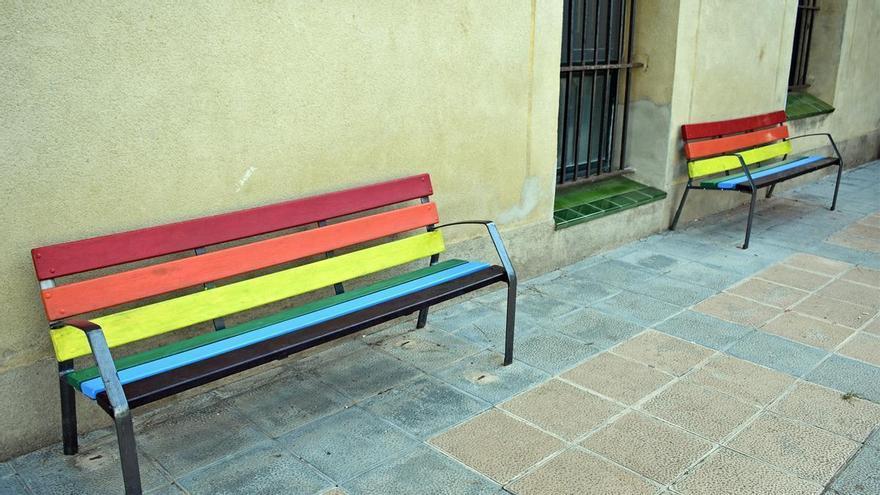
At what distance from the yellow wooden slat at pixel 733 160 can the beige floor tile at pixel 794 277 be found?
1.20 m

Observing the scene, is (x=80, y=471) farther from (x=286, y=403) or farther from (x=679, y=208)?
(x=679, y=208)

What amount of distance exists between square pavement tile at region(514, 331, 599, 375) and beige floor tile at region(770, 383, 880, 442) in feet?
3.25

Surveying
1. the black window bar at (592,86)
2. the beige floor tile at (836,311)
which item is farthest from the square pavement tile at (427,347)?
the black window bar at (592,86)

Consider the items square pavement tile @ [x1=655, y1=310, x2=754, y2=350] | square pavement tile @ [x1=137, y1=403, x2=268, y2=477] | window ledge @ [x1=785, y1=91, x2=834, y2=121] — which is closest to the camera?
square pavement tile @ [x1=137, y1=403, x2=268, y2=477]

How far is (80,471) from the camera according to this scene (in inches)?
111

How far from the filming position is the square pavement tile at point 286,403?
125 inches

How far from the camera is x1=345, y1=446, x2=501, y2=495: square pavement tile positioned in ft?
8.79

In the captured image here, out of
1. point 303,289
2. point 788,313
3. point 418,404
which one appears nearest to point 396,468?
point 418,404

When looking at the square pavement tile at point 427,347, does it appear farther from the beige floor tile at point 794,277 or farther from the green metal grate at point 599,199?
the beige floor tile at point 794,277

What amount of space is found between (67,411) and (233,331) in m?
0.70

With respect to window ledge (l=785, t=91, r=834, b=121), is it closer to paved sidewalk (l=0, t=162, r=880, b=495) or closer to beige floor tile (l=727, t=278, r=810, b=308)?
beige floor tile (l=727, t=278, r=810, b=308)

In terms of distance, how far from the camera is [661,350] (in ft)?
12.9

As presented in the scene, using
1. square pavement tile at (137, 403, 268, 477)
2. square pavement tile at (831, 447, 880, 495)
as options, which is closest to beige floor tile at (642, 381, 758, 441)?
square pavement tile at (831, 447, 880, 495)

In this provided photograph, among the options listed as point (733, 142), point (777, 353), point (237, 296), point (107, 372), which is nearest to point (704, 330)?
point (777, 353)
